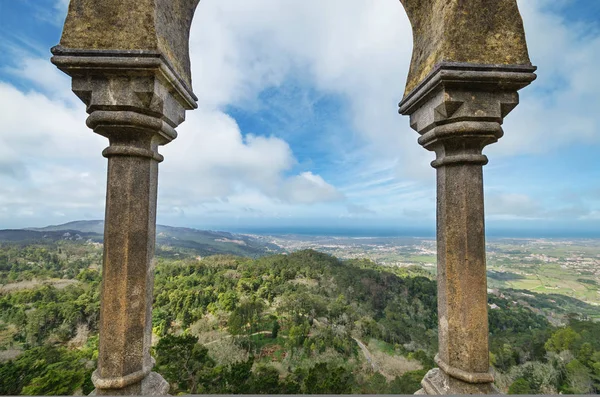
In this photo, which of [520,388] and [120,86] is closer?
[120,86]

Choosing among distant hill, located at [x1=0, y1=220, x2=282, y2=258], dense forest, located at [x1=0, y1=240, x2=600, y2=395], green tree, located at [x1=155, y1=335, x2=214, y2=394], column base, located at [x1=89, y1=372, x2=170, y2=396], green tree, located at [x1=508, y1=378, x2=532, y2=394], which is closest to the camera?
column base, located at [x1=89, y1=372, x2=170, y2=396]

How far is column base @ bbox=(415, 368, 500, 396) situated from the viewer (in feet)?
6.47

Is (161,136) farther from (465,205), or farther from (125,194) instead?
(465,205)

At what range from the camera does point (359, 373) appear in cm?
1505

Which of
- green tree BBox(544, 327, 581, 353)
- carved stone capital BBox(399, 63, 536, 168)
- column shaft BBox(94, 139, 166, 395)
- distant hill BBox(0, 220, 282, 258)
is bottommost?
green tree BBox(544, 327, 581, 353)

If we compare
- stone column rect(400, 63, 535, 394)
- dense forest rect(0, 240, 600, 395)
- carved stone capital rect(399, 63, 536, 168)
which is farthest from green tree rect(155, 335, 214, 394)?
carved stone capital rect(399, 63, 536, 168)

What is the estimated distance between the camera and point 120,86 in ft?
6.54

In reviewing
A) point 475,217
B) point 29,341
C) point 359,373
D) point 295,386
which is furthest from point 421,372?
point 29,341

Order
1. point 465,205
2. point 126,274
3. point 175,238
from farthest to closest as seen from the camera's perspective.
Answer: point 175,238 < point 465,205 < point 126,274

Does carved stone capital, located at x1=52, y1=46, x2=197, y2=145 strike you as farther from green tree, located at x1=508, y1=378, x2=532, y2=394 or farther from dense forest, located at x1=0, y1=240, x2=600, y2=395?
green tree, located at x1=508, y1=378, x2=532, y2=394

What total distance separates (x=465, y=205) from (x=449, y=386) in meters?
1.43

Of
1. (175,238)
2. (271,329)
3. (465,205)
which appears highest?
(465,205)

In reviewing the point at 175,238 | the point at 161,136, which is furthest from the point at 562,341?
the point at 175,238

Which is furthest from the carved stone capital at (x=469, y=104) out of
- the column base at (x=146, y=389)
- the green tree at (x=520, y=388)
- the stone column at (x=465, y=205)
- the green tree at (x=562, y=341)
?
the green tree at (x=562, y=341)
